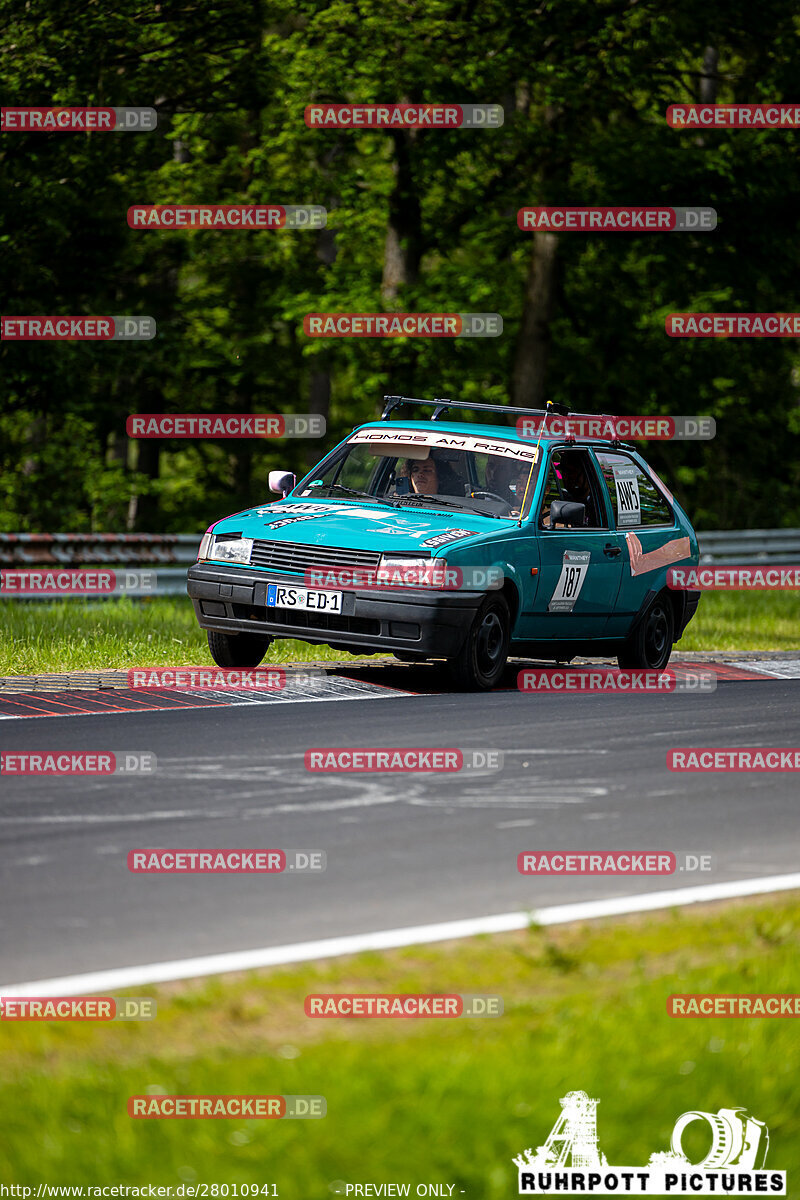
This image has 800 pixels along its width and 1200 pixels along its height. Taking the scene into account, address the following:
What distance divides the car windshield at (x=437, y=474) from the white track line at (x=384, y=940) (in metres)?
6.41

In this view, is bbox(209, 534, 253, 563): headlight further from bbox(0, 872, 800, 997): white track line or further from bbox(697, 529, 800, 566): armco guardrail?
bbox(697, 529, 800, 566): armco guardrail

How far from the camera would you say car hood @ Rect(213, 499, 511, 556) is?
12.0 metres

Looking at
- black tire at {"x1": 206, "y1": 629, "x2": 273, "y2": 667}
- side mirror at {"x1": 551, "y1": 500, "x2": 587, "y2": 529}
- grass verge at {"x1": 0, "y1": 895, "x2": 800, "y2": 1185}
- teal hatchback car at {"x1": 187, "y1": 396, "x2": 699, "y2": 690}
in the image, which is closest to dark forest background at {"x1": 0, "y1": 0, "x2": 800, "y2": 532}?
teal hatchback car at {"x1": 187, "y1": 396, "x2": 699, "y2": 690}

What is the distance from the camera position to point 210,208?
3419 cm

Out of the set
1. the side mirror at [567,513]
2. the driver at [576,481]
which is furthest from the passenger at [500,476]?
the driver at [576,481]

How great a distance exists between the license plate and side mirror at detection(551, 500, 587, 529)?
1873 millimetres

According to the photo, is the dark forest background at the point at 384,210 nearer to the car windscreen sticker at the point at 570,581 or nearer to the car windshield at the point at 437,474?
the car windshield at the point at 437,474

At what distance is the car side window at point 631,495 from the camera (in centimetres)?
1420

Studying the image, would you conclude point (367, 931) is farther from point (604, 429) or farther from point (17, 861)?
point (604, 429)

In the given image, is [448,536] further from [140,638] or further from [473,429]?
[140,638]

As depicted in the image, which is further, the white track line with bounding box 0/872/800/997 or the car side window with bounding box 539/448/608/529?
the car side window with bounding box 539/448/608/529

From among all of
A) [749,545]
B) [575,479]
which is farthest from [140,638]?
[749,545]

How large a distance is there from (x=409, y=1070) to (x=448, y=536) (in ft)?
25.6

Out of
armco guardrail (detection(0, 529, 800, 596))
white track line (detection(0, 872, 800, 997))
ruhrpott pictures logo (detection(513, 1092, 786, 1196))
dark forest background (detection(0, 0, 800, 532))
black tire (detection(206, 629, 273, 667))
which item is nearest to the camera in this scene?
ruhrpott pictures logo (detection(513, 1092, 786, 1196))
